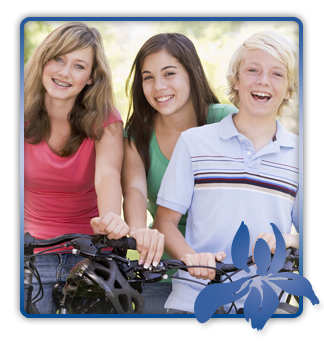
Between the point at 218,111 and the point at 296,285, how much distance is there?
0.59m

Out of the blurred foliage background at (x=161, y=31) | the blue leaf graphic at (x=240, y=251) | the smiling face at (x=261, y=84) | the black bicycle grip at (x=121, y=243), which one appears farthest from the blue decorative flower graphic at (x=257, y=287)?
the blurred foliage background at (x=161, y=31)

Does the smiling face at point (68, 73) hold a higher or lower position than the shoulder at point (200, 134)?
higher

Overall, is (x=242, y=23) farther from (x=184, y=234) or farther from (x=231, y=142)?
(x=184, y=234)

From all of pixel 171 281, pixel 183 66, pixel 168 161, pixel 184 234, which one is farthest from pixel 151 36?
pixel 171 281

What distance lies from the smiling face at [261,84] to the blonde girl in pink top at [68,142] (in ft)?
1.34

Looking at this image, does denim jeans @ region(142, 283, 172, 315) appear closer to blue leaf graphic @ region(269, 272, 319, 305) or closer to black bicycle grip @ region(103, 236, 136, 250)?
black bicycle grip @ region(103, 236, 136, 250)

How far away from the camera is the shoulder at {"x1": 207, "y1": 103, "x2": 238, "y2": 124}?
5.12 ft

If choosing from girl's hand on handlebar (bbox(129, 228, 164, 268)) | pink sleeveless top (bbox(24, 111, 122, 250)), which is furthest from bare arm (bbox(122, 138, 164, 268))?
pink sleeveless top (bbox(24, 111, 122, 250))

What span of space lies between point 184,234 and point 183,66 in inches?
20.7

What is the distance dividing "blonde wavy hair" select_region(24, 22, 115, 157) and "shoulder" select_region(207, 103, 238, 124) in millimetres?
312

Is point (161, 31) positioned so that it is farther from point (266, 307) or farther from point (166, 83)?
point (266, 307)

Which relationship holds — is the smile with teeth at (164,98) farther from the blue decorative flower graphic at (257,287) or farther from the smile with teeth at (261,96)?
the blue decorative flower graphic at (257,287)

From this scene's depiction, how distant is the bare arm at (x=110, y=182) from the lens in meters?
1.49

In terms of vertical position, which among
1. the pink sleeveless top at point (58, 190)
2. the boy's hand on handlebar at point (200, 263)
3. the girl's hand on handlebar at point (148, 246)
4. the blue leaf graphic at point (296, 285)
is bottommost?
the blue leaf graphic at point (296, 285)
